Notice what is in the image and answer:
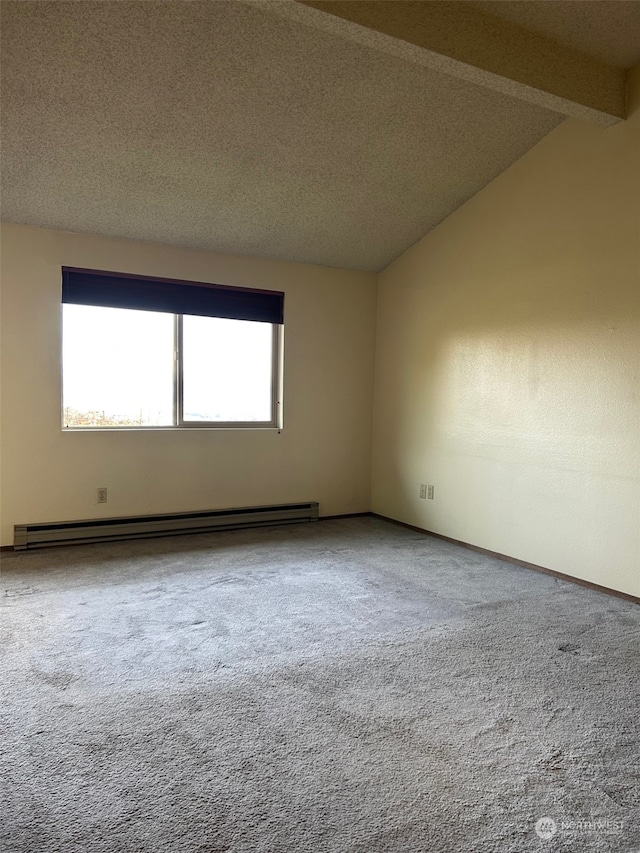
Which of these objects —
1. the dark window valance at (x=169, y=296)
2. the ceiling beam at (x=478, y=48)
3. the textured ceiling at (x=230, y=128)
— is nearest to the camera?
the ceiling beam at (x=478, y=48)

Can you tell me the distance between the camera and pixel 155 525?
14.7 feet

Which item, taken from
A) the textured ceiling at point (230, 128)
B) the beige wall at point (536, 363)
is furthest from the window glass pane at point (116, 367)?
the beige wall at point (536, 363)

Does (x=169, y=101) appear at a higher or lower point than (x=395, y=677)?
higher

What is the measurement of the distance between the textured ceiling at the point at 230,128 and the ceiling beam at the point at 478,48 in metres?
0.14

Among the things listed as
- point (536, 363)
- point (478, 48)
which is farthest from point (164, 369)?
point (478, 48)

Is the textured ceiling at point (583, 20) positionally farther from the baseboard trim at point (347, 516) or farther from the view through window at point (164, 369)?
the baseboard trim at point (347, 516)

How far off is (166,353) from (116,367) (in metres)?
0.40

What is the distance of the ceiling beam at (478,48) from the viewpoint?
2.45m

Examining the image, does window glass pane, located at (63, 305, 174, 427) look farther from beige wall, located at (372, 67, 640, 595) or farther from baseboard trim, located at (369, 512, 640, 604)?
baseboard trim, located at (369, 512, 640, 604)

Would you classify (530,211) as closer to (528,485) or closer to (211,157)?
(528,485)

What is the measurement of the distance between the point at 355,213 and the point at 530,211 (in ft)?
4.14

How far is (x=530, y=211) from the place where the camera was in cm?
393

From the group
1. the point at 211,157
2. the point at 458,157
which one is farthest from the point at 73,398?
the point at 458,157

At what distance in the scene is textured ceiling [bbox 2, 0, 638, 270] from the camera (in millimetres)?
2744
